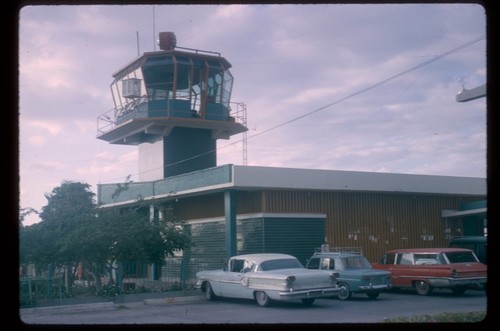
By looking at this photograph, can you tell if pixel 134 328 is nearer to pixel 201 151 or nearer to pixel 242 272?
pixel 242 272

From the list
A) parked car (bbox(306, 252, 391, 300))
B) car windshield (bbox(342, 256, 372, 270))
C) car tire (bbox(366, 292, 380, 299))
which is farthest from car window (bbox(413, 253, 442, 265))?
car tire (bbox(366, 292, 380, 299))

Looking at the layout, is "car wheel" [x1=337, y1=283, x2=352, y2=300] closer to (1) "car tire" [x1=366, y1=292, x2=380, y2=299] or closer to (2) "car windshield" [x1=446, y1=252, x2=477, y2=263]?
(1) "car tire" [x1=366, y1=292, x2=380, y2=299]

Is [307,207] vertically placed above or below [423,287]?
above

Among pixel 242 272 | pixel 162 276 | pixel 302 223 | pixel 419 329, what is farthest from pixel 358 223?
pixel 419 329

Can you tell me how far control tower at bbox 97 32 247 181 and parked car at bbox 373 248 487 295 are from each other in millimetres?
13193

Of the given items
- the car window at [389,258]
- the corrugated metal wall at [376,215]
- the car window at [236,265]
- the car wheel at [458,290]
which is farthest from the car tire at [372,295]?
the corrugated metal wall at [376,215]

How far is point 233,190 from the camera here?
25562 millimetres

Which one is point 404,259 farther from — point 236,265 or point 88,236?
point 88,236

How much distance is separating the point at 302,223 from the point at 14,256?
22.7 meters

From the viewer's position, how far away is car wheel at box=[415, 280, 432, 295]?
2023 cm

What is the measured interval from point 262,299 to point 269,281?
69cm

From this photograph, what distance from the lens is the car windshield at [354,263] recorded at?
20281 millimetres

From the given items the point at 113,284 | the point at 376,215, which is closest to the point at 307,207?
the point at 376,215

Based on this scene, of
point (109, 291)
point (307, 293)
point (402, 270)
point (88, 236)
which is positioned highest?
point (88, 236)
